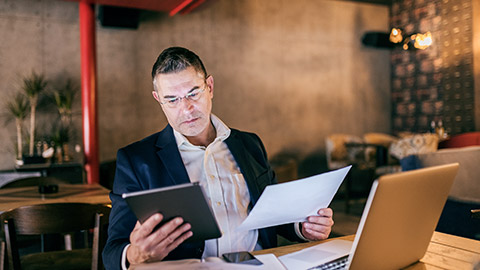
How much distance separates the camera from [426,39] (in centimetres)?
621

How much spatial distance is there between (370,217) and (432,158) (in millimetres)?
2632

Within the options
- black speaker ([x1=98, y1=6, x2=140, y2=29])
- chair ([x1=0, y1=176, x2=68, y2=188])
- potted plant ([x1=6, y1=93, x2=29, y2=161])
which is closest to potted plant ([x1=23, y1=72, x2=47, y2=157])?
potted plant ([x1=6, y1=93, x2=29, y2=161])

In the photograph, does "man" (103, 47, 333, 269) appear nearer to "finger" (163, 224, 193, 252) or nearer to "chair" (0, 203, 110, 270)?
"finger" (163, 224, 193, 252)

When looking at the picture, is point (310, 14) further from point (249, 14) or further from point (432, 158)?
point (432, 158)

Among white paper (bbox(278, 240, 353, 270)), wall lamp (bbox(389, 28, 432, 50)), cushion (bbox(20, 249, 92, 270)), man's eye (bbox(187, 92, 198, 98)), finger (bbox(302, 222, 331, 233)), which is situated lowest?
cushion (bbox(20, 249, 92, 270))

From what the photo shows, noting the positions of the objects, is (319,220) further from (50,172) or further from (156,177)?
(50,172)

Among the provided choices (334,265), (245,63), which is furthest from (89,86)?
(334,265)

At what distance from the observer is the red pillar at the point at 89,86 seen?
18.0 feet

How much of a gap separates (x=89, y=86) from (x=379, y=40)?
5.47m

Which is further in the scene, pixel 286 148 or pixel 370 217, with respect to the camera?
pixel 286 148

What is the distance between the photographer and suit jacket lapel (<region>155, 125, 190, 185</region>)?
1572mm

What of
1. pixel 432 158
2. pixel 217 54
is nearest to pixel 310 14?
pixel 217 54

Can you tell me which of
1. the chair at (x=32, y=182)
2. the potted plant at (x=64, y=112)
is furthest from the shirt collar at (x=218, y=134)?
the potted plant at (x=64, y=112)

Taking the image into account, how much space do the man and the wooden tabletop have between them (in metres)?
1.19
